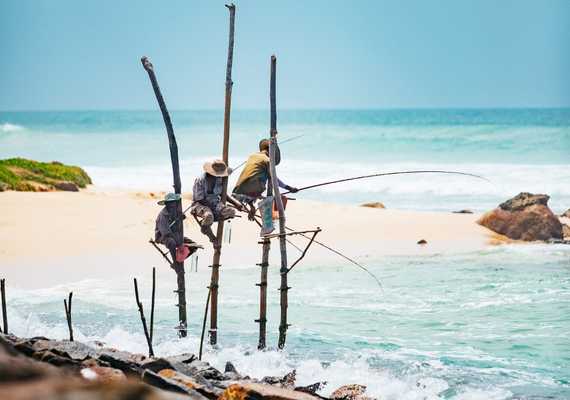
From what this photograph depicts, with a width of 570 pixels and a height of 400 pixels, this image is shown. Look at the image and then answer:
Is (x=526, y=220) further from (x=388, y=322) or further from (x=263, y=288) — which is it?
(x=263, y=288)

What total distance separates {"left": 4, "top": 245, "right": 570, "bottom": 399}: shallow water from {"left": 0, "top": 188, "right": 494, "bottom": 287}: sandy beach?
825 millimetres

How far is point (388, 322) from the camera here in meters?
10.8

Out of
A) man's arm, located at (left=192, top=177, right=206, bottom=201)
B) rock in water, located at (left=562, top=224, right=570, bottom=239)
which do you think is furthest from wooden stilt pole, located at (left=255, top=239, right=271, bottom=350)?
rock in water, located at (left=562, top=224, right=570, bottom=239)

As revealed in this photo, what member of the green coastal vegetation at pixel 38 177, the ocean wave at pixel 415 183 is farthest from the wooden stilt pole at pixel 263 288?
the ocean wave at pixel 415 183

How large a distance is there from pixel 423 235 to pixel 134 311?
6.79 metres

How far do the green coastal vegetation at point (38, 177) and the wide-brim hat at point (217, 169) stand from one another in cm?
1152

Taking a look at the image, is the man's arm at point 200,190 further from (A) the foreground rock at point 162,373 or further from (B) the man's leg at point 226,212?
(A) the foreground rock at point 162,373

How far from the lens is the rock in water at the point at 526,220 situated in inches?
650

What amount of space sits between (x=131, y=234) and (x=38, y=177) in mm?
5126

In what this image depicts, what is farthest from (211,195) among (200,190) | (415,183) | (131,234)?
(415,183)

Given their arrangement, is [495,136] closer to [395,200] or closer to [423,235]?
[395,200]

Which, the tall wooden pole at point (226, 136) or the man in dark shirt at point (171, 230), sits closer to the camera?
the tall wooden pole at point (226, 136)

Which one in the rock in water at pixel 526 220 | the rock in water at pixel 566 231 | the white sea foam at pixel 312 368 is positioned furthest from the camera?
the rock in water at pixel 566 231

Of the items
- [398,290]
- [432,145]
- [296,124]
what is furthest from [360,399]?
[296,124]
